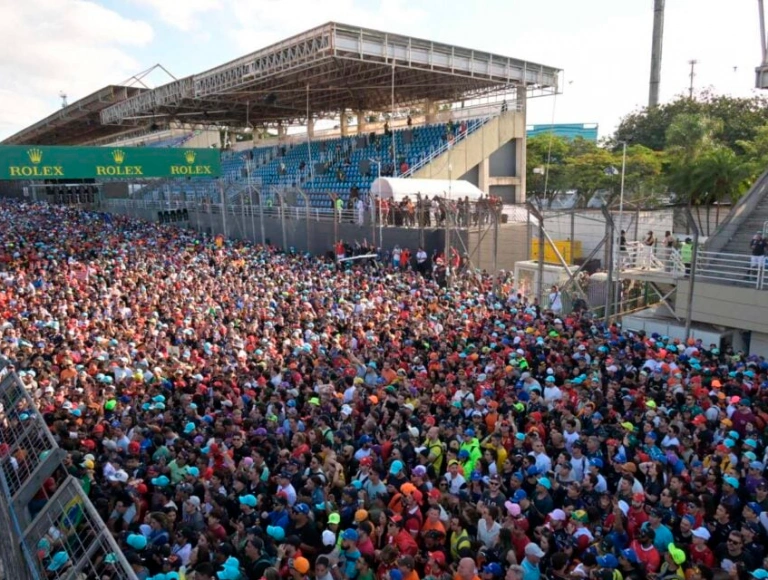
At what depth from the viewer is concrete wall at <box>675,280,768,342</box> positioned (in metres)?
11.6

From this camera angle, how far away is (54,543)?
4.60 meters

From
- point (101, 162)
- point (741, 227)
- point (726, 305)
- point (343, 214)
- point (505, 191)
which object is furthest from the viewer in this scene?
point (505, 191)

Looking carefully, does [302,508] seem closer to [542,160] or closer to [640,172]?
[640,172]

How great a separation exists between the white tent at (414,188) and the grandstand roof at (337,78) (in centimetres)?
574

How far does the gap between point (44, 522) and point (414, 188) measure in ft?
60.4

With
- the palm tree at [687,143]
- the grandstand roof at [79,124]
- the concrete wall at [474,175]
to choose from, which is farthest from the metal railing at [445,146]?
the grandstand roof at [79,124]

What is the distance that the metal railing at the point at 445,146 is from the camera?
2719 cm

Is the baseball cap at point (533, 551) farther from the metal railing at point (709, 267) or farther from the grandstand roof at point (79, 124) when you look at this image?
the grandstand roof at point (79, 124)

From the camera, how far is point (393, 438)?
273 inches

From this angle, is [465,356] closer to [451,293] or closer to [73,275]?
[451,293]

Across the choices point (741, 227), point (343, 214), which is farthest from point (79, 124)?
point (741, 227)

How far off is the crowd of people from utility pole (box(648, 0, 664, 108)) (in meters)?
47.5

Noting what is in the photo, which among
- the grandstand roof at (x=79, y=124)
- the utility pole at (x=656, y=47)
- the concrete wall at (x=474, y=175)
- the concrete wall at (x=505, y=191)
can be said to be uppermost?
the utility pole at (x=656, y=47)

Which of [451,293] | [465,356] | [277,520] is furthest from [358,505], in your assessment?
[451,293]
